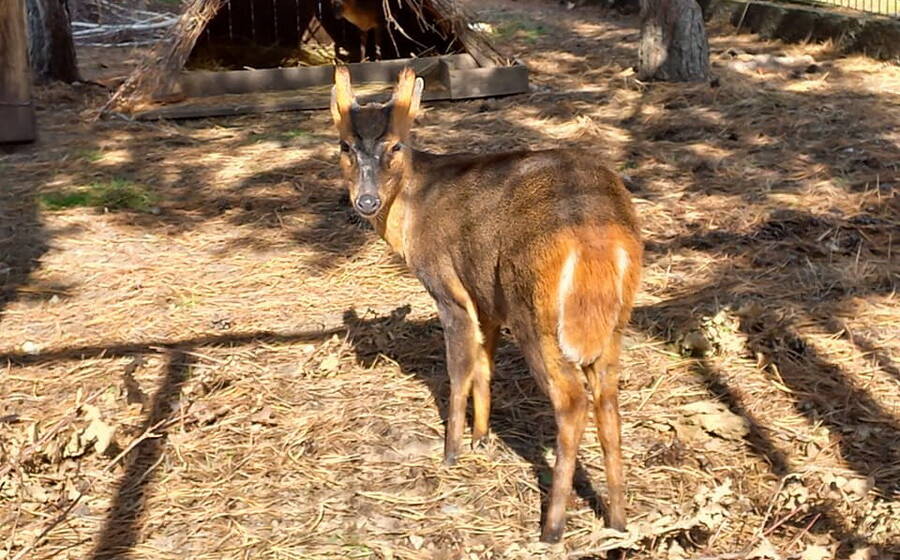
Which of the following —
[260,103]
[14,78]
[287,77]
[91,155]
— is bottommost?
[91,155]

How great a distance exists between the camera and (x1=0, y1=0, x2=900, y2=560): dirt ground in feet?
13.9

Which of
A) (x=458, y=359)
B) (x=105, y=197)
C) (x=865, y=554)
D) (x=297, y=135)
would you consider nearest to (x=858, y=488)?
Answer: (x=865, y=554)

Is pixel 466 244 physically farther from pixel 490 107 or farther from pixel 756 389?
pixel 490 107

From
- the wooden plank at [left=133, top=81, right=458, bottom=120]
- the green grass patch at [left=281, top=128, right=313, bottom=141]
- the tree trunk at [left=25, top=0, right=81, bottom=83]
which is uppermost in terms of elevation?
the tree trunk at [left=25, top=0, right=81, bottom=83]

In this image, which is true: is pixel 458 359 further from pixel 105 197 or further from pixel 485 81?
pixel 485 81

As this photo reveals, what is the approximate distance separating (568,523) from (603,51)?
31.7 ft

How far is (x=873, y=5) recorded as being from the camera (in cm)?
1202

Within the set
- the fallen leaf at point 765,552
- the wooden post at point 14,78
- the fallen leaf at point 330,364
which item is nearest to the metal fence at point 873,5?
the wooden post at point 14,78

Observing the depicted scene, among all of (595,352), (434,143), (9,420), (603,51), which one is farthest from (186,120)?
(595,352)

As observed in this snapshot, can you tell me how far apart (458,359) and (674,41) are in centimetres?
691

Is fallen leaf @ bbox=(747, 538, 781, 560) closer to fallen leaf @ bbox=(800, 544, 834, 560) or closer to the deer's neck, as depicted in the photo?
fallen leaf @ bbox=(800, 544, 834, 560)

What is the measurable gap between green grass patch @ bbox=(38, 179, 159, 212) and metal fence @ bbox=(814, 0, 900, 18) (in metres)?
7.42

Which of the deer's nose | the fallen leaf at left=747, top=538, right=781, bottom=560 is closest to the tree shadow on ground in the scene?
the fallen leaf at left=747, top=538, right=781, bottom=560

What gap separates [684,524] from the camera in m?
3.89
